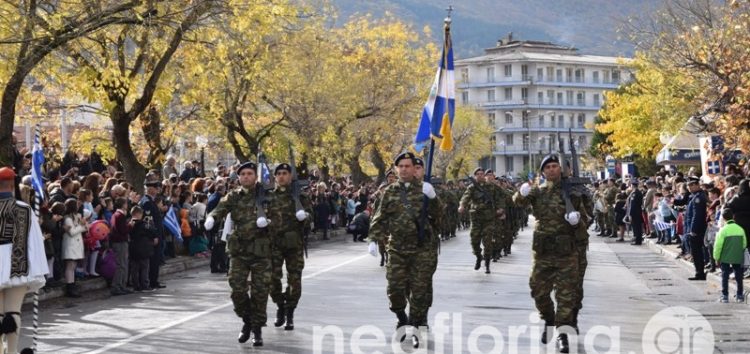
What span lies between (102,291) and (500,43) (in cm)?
16119

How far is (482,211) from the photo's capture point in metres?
23.8

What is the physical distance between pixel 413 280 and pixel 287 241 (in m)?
1.53

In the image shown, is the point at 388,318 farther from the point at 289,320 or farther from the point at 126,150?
the point at 126,150

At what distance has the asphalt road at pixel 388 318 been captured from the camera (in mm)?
12328

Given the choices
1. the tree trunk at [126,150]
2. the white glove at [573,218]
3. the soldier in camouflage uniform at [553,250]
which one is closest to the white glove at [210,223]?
the soldier in camouflage uniform at [553,250]

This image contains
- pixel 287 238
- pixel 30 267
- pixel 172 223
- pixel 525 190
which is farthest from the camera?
pixel 172 223

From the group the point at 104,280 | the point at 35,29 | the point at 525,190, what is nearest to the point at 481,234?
the point at 104,280

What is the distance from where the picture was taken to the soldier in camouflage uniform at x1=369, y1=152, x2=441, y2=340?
42.1 feet

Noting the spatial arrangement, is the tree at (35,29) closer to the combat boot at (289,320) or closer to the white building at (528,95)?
the combat boot at (289,320)

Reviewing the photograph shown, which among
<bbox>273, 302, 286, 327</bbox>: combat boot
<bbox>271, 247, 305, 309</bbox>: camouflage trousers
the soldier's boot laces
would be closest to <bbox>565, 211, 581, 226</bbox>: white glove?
the soldier's boot laces

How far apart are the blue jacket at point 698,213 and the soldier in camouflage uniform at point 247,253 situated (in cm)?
1009

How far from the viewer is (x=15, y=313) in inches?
431

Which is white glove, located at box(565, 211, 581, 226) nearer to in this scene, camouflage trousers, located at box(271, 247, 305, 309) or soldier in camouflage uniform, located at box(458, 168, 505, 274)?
camouflage trousers, located at box(271, 247, 305, 309)

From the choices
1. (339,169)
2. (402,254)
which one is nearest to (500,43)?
(339,169)
